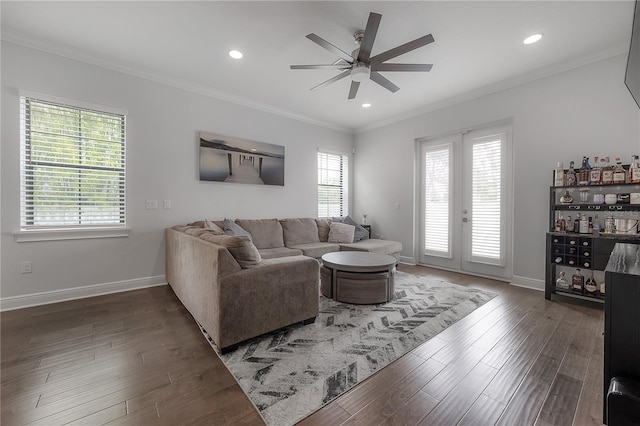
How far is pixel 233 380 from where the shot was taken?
1675 mm

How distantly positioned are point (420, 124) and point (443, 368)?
419 cm

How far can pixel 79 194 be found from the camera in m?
3.10

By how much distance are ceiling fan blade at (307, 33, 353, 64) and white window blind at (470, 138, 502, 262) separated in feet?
9.20

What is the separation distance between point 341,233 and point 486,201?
7.89 feet

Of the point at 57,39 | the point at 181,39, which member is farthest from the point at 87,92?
the point at 181,39

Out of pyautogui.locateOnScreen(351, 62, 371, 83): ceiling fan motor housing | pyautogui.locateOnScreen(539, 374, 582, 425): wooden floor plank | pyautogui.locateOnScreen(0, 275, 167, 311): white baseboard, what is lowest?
pyautogui.locateOnScreen(539, 374, 582, 425): wooden floor plank

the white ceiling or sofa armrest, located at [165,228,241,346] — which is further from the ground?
the white ceiling

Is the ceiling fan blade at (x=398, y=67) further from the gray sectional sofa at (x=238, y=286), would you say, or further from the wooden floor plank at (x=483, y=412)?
the wooden floor plank at (x=483, y=412)

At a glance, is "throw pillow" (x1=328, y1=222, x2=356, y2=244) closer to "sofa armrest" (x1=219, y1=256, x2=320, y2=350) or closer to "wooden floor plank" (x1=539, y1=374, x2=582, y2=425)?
"sofa armrest" (x1=219, y1=256, x2=320, y2=350)

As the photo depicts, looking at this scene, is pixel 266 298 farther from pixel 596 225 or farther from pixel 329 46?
pixel 596 225

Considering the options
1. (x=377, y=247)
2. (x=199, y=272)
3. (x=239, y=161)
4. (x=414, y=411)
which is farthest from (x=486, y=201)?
(x=199, y=272)

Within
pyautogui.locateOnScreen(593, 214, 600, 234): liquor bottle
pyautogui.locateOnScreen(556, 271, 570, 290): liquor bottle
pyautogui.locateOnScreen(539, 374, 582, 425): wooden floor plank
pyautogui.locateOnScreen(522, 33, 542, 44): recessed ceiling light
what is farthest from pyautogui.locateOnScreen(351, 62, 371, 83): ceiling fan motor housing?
pyautogui.locateOnScreen(556, 271, 570, 290): liquor bottle

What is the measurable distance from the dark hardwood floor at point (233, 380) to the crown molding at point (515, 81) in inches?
116

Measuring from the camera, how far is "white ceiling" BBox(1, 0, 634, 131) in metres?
2.33
